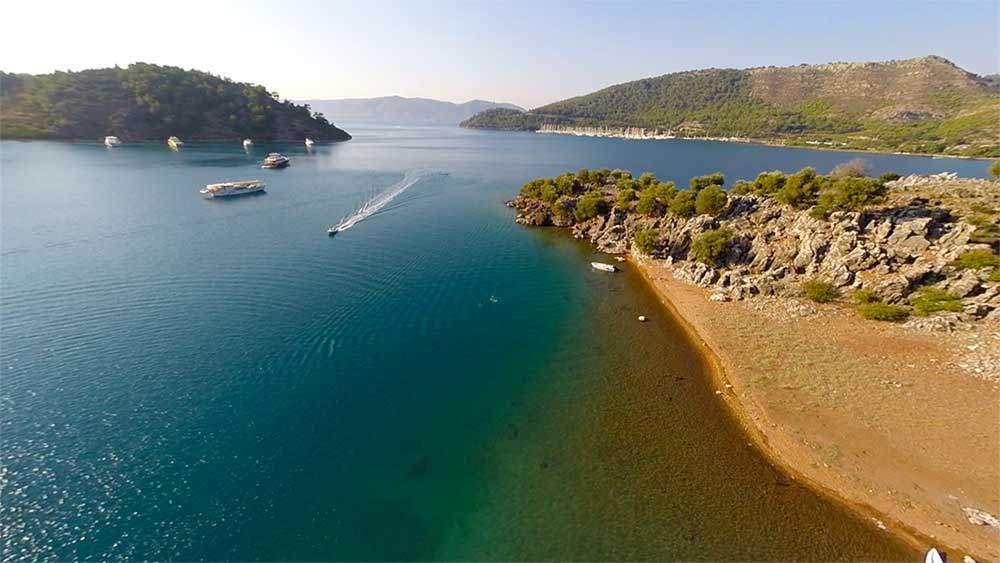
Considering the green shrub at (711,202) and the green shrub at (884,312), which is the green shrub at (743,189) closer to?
the green shrub at (711,202)

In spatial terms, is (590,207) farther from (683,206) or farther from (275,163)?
(275,163)

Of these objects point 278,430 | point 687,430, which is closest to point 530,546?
point 687,430

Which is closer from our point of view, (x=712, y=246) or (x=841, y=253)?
(x=841, y=253)

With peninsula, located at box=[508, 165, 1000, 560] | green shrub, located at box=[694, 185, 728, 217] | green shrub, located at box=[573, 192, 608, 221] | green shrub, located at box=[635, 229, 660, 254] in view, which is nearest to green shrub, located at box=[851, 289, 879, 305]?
peninsula, located at box=[508, 165, 1000, 560]

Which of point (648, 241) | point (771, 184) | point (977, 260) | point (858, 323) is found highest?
point (771, 184)

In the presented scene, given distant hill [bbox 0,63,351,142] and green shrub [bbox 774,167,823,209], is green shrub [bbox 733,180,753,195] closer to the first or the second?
green shrub [bbox 774,167,823,209]

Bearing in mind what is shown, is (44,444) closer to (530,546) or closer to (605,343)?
(530,546)

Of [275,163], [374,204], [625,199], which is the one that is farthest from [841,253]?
[275,163]

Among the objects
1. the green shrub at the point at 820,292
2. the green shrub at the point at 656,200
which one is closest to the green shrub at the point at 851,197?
the green shrub at the point at 820,292
